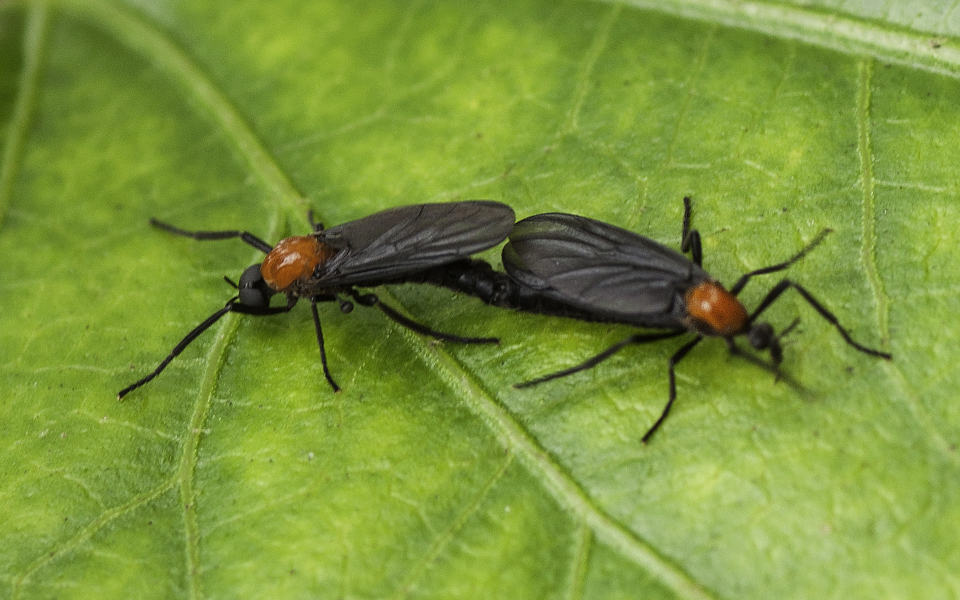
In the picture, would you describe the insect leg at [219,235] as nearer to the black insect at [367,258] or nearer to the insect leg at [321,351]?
the black insect at [367,258]

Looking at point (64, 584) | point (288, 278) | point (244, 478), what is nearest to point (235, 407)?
point (244, 478)

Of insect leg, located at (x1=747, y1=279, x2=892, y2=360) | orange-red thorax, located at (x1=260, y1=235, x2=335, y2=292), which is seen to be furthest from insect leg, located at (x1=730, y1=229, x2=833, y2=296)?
orange-red thorax, located at (x1=260, y1=235, x2=335, y2=292)

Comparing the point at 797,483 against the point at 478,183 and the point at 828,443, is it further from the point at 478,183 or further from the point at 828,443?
the point at 478,183

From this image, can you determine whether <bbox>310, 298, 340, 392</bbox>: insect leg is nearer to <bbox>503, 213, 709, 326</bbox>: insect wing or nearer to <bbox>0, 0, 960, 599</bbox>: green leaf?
<bbox>0, 0, 960, 599</bbox>: green leaf

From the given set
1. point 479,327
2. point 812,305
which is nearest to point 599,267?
point 479,327

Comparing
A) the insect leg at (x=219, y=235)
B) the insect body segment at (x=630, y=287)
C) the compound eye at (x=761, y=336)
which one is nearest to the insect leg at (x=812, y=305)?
the insect body segment at (x=630, y=287)
